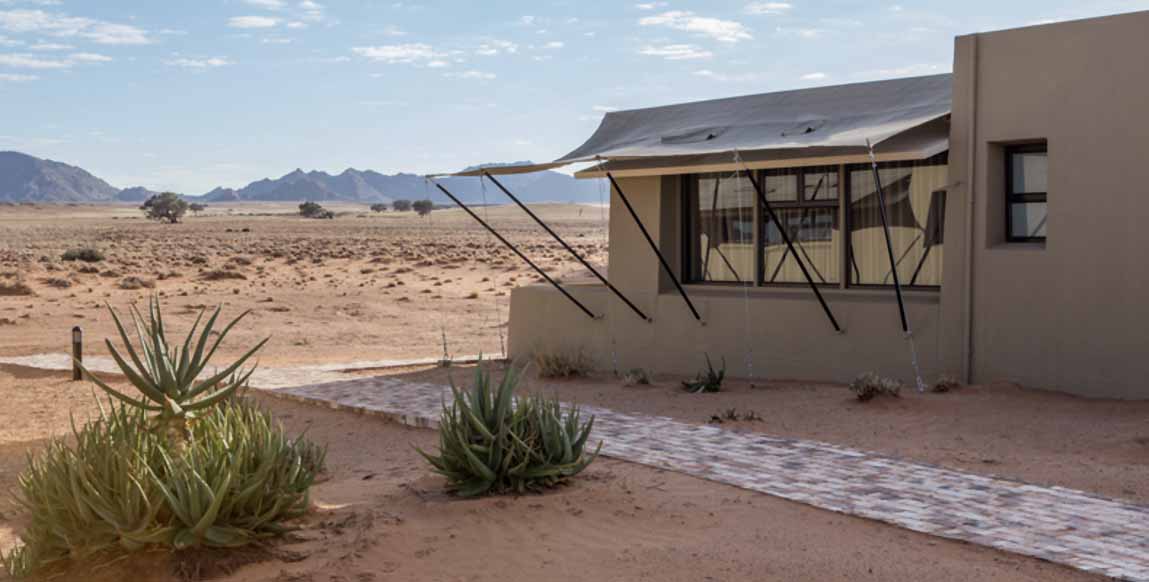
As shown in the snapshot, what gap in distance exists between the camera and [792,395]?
39.7 feet

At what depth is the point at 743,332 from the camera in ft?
45.3

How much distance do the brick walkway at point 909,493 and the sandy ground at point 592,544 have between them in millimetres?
226

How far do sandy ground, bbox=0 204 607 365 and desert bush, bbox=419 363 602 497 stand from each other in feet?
32.8

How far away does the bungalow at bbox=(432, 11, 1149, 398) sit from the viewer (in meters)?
10.9

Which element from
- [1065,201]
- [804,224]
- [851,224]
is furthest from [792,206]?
[1065,201]

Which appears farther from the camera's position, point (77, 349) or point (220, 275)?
point (220, 275)

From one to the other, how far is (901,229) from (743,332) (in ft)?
7.09

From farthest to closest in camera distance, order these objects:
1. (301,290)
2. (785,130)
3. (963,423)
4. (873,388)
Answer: (301,290) < (785,130) < (873,388) < (963,423)

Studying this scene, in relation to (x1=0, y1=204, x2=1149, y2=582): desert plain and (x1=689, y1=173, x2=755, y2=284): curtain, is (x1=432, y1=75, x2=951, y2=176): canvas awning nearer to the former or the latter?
(x1=689, y1=173, x2=755, y2=284): curtain

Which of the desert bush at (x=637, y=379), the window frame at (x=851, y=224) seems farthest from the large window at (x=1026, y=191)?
the desert bush at (x=637, y=379)

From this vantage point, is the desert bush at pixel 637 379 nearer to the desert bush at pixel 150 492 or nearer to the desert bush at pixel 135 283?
the desert bush at pixel 150 492

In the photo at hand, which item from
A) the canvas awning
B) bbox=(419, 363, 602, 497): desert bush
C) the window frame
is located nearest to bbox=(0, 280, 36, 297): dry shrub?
the canvas awning

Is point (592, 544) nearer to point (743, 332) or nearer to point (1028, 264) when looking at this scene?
point (1028, 264)

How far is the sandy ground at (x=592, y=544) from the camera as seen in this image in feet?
19.2
